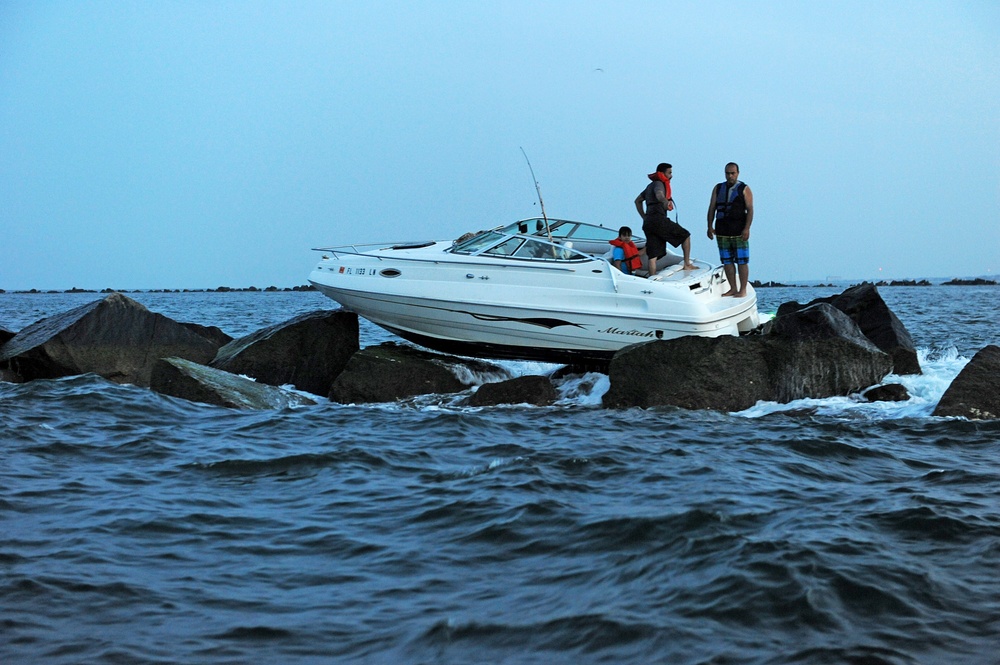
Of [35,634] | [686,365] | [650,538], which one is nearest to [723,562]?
[650,538]

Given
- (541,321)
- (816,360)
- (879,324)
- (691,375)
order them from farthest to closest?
(879,324) → (541,321) → (816,360) → (691,375)

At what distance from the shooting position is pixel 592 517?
655 cm

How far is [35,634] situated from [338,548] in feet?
6.00

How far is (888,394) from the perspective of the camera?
1214cm

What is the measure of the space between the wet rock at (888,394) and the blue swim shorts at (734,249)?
2542mm

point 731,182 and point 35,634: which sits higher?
point 731,182

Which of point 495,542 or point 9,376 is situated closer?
point 495,542

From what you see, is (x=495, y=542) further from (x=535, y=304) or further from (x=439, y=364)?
(x=439, y=364)

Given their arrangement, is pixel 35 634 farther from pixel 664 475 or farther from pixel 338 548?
pixel 664 475

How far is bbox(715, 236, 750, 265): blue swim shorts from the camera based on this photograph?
1338 centimetres

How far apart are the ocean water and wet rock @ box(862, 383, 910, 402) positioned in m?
1.86

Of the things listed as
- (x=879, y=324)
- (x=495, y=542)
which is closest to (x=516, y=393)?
(x=879, y=324)

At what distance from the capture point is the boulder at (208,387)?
11.6 m

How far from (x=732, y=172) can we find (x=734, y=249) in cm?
112
